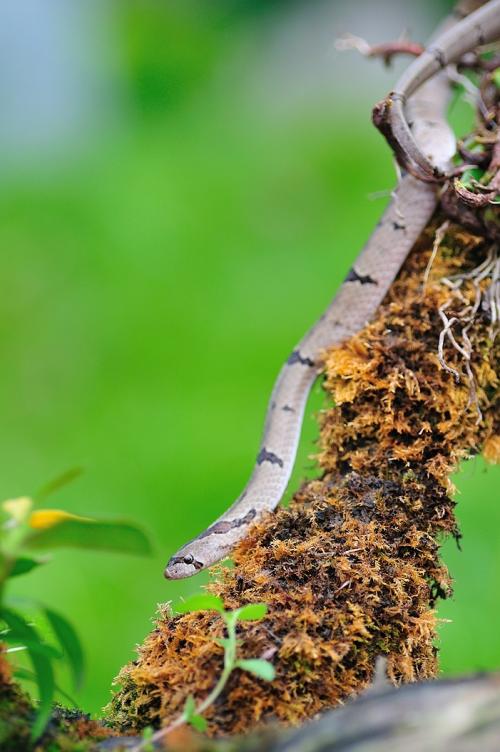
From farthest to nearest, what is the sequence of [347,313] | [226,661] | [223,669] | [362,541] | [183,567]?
[347,313] < [183,567] < [362,541] < [223,669] < [226,661]

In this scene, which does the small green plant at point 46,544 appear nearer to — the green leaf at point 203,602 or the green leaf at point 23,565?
the green leaf at point 23,565

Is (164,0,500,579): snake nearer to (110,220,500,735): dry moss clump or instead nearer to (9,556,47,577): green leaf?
(110,220,500,735): dry moss clump

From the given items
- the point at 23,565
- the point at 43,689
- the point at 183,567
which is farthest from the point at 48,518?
the point at 183,567

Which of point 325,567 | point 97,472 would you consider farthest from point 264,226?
point 325,567

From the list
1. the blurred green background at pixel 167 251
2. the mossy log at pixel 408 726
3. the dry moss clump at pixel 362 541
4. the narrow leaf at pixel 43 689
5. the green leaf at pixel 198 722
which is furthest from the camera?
the blurred green background at pixel 167 251

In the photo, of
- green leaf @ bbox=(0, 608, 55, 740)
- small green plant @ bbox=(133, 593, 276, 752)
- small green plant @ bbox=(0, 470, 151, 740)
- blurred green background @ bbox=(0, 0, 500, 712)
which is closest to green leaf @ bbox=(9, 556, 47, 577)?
small green plant @ bbox=(0, 470, 151, 740)

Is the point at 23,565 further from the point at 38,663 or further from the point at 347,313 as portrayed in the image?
the point at 347,313

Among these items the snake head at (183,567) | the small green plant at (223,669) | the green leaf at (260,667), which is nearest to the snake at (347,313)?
the snake head at (183,567)
